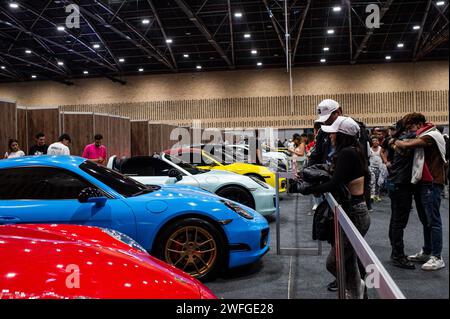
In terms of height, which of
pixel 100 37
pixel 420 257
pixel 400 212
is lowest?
pixel 420 257

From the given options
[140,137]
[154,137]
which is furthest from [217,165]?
[154,137]

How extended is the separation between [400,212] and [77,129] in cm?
889

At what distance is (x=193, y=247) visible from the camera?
12.4 ft

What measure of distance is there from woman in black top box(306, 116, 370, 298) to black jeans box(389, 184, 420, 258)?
59.5 inches

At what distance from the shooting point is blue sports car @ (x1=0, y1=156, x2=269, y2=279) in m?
3.50

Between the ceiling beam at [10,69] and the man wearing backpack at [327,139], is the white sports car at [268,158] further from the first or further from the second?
the ceiling beam at [10,69]

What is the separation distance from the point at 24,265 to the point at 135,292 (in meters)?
0.43

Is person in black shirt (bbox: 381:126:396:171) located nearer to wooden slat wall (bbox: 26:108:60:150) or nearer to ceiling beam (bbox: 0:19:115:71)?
wooden slat wall (bbox: 26:108:60:150)

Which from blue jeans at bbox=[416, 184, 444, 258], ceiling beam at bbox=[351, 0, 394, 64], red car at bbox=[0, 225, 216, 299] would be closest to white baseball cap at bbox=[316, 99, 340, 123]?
blue jeans at bbox=[416, 184, 444, 258]

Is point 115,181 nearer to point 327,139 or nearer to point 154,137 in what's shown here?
point 327,139

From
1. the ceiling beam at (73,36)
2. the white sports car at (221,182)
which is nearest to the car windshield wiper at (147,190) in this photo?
the white sports car at (221,182)

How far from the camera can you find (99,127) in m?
11.7

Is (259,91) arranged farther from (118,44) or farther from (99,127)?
(99,127)
